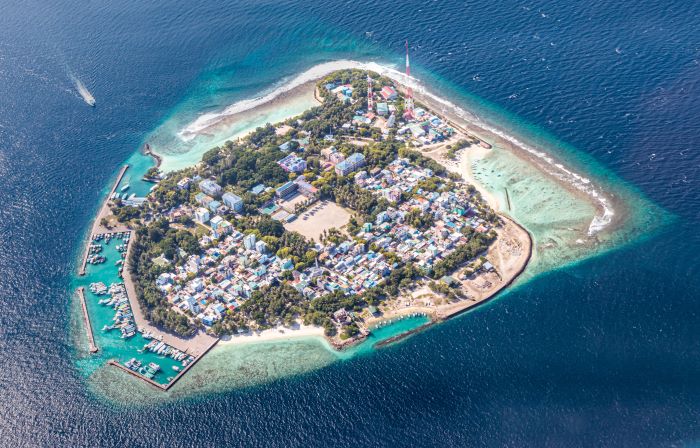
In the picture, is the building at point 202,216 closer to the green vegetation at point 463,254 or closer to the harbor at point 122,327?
the harbor at point 122,327

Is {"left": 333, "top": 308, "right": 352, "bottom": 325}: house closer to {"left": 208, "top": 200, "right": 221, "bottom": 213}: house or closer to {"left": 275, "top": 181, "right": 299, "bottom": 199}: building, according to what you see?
{"left": 275, "top": 181, "right": 299, "bottom": 199}: building

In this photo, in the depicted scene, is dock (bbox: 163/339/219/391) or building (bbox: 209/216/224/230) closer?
dock (bbox: 163/339/219/391)

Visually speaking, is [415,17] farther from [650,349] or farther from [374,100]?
[650,349]

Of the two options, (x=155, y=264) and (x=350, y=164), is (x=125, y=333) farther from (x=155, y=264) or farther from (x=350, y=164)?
(x=350, y=164)

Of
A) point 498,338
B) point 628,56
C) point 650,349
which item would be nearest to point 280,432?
point 498,338

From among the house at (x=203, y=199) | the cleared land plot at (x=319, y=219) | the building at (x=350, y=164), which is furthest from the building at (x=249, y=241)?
the building at (x=350, y=164)

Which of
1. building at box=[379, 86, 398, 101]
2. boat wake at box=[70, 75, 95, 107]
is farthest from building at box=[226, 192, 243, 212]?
boat wake at box=[70, 75, 95, 107]
